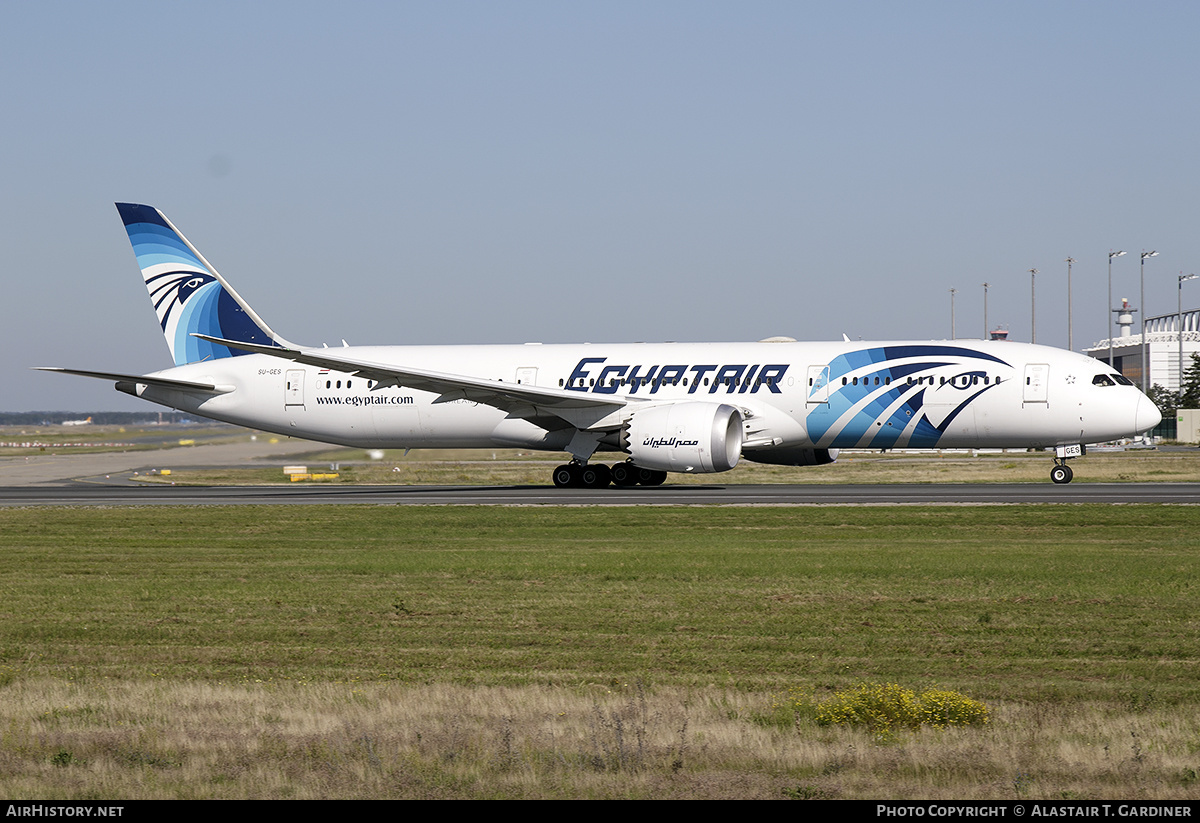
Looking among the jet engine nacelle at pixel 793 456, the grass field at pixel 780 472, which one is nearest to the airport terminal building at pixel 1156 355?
the grass field at pixel 780 472

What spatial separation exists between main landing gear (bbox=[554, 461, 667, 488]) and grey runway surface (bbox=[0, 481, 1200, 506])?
55 centimetres

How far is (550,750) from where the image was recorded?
7754mm

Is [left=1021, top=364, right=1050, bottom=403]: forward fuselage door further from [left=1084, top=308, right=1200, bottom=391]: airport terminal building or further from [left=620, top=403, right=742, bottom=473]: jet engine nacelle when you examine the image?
[left=1084, top=308, right=1200, bottom=391]: airport terminal building

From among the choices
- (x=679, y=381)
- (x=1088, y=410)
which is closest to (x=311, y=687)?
(x=679, y=381)

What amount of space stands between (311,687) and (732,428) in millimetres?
22060

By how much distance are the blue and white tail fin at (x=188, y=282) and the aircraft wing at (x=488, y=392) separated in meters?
6.71

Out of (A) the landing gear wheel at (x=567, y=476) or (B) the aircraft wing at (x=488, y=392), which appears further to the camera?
(A) the landing gear wheel at (x=567, y=476)

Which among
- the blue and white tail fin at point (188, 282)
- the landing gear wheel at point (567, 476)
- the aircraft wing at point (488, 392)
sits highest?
the blue and white tail fin at point (188, 282)

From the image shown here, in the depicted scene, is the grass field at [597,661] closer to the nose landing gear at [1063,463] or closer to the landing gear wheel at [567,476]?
the nose landing gear at [1063,463]

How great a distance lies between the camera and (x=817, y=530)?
2100 cm

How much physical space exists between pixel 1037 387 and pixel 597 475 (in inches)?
477

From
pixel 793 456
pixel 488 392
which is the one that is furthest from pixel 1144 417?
pixel 488 392

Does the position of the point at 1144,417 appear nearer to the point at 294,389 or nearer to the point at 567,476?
the point at 567,476

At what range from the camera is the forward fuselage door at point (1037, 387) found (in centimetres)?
3128
